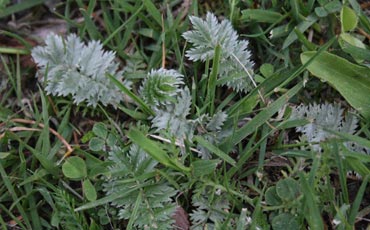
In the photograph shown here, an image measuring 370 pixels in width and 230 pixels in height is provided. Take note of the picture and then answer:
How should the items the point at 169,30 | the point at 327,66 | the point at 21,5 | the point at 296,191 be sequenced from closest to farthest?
the point at 296,191 < the point at 327,66 < the point at 169,30 < the point at 21,5

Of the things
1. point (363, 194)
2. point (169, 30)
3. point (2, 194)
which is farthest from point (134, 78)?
point (363, 194)

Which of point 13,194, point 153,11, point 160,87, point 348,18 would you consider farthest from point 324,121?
point 13,194

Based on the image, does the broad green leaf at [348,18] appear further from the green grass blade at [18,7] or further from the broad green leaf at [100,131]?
the green grass blade at [18,7]

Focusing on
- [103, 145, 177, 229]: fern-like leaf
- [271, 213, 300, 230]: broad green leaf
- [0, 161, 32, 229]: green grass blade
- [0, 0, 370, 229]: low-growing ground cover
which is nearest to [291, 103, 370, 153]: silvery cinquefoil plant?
[0, 0, 370, 229]: low-growing ground cover

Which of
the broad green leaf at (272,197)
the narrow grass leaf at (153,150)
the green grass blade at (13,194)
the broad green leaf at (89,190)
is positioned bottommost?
the green grass blade at (13,194)

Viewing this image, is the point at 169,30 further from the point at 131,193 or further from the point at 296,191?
the point at 296,191

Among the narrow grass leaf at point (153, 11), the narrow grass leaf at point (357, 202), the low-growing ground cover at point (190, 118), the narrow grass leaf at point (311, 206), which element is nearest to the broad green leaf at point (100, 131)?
the low-growing ground cover at point (190, 118)

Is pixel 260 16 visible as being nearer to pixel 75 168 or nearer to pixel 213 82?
pixel 213 82
